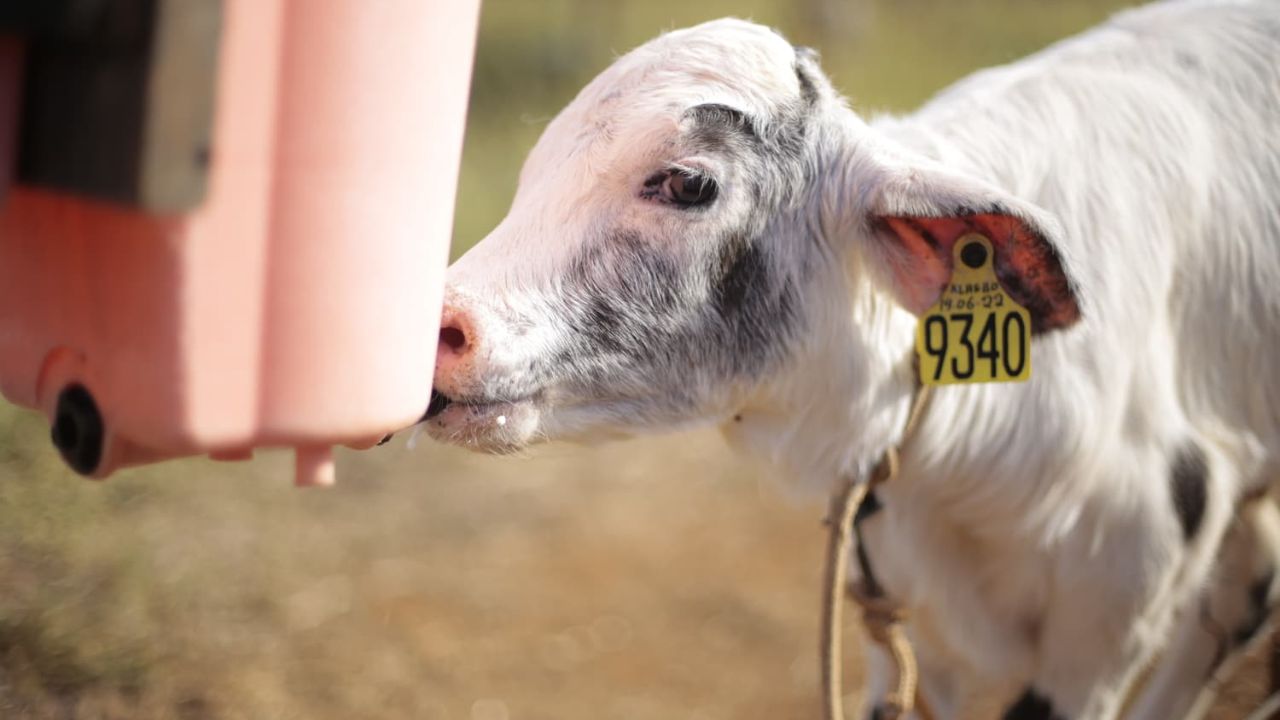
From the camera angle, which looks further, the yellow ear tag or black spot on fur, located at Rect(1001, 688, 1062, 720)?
black spot on fur, located at Rect(1001, 688, 1062, 720)

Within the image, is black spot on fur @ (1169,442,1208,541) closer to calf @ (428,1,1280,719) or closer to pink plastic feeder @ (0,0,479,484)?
calf @ (428,1,1280,719)

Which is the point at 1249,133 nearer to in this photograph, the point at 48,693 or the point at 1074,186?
the point at 1074,186

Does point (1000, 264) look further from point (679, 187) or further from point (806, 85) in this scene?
point (679, 187)

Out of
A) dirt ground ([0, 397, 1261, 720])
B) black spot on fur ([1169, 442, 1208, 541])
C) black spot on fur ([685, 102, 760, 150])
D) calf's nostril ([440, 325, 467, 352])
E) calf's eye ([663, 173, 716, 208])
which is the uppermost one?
black spot on fur ([685, 102, 760, 150])

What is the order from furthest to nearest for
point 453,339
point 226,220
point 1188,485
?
point 1188,485 → point 453,339 → point 226,220

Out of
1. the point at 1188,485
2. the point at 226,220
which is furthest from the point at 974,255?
the point at 226,220

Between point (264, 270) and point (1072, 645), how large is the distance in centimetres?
175

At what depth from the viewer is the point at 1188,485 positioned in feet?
7.59

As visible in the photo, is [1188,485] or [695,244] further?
[1188,485]

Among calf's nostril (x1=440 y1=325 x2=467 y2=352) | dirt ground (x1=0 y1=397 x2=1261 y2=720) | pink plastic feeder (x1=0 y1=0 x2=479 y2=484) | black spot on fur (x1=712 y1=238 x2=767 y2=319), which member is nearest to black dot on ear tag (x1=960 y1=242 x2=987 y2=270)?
black spot on fur (x1=712 y1=238 x2=767 y2=319)

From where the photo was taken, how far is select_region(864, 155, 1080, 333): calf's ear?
1904 millimetres

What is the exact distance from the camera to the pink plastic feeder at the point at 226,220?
1.14 meters

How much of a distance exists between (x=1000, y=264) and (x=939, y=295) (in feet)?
0.35

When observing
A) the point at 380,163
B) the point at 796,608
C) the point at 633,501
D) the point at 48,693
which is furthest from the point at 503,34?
the point at 380,163
